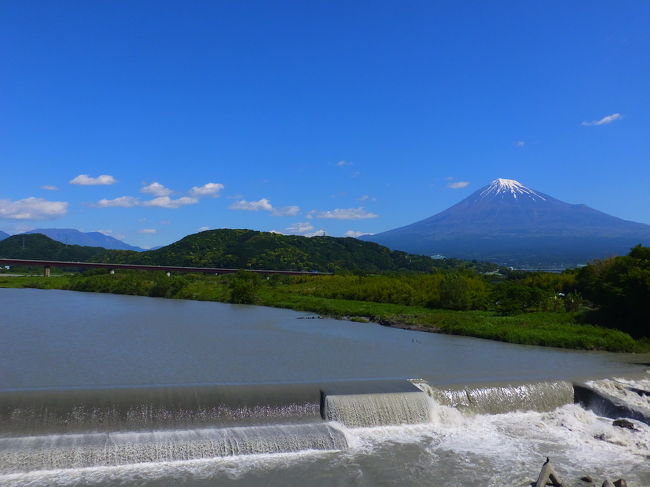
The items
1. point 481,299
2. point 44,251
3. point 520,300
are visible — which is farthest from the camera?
point 44,251

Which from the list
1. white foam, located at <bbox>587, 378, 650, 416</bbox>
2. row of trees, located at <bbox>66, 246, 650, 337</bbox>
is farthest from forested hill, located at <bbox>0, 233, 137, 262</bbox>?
white foam, located at <bbox>587, 378, 650, 416</bbox>

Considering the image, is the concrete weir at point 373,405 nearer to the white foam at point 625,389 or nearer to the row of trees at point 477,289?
the white foam at point 625,389

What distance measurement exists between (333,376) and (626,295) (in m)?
14.1

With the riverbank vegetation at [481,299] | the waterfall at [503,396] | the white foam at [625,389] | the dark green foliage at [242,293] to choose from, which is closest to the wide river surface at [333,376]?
the waterfall at [503,396]

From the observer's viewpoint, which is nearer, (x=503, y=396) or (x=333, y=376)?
(x=503, y=396)

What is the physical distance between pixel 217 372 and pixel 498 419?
7.24 m

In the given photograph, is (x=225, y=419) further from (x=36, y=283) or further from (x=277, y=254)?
(x=277, y=254)

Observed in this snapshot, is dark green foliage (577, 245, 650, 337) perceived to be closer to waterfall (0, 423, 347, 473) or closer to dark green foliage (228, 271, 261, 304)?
waterfall (0, 423, 347, 473)

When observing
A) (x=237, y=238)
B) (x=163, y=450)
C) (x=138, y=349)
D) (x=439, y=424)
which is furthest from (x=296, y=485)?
(x=237, y=238)

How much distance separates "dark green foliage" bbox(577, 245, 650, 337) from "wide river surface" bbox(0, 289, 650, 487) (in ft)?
12.6

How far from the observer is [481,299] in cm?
3145

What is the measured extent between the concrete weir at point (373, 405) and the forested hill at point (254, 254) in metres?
59.2

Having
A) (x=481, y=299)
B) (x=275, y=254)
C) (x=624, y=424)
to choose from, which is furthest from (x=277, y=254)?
(x=624, y=424)

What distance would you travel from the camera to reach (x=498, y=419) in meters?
12.9
